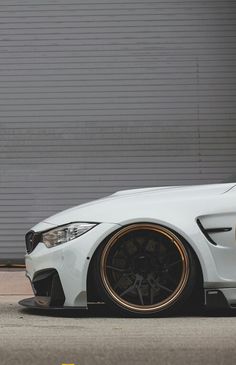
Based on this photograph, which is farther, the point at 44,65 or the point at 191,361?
the point at 44,65

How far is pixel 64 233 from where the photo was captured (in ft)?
22.8

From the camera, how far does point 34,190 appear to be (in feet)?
40.7

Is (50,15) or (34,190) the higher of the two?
(50,15)

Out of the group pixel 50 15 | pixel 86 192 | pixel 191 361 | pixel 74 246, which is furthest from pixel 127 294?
pixel 50 15

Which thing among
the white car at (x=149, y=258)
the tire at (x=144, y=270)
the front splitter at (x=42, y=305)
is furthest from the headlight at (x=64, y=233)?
the front splitter at (x=42, y=305)

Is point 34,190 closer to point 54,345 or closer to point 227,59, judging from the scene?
point 227,59

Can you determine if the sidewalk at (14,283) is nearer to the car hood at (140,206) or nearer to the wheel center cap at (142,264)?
the car hood at (140,206)

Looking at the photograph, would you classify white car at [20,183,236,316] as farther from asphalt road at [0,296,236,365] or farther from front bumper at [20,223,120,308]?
asphalt road at [0,296,236,365]

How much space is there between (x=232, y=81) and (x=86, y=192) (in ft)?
8.51

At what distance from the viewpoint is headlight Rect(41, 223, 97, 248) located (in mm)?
6875

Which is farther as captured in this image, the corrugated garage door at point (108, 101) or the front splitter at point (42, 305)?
the corrugated garage door at point (108, 101)

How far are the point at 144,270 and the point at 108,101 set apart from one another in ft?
19.2

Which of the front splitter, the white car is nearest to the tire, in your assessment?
the white car

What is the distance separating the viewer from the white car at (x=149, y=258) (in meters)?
6.73
